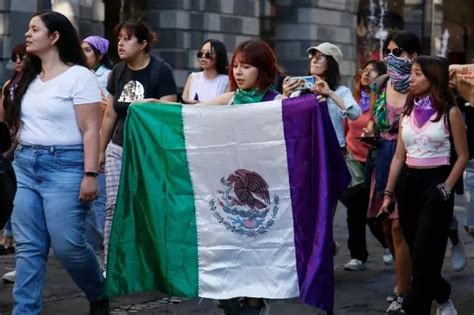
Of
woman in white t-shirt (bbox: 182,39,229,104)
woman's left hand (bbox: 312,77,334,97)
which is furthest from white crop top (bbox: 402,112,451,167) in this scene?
woman in white t-shirt (bbox: 182,39,229,104)

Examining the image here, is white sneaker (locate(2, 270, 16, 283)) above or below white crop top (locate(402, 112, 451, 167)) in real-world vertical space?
below

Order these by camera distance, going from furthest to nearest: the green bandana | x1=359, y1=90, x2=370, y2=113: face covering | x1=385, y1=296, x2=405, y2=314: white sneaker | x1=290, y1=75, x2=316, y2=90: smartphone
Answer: x1=359, y1=90, x2=370, y2=113: face covering < x1=385, y1=296, x2=405, y2=314: white sneaker < x1=290, y1=75, x2=316, y2=90: smartphone < the green bandana

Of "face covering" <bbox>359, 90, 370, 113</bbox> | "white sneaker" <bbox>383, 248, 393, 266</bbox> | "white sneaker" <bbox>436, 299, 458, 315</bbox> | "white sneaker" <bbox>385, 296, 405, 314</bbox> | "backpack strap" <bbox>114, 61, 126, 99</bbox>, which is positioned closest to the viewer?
"white sneaker" <bbox>436, 299, 458, 315</bbox>

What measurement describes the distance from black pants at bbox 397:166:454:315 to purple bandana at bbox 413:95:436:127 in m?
0.33

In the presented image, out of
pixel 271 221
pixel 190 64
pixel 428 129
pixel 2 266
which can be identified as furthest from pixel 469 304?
pixel 190 64

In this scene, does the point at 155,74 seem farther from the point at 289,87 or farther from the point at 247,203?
the point at 247,203

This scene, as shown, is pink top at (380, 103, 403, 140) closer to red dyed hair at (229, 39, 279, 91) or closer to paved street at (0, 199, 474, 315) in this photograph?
paved street at (0, 199, 474, 315)

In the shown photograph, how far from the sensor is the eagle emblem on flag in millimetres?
6109

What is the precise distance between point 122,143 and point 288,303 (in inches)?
65.0

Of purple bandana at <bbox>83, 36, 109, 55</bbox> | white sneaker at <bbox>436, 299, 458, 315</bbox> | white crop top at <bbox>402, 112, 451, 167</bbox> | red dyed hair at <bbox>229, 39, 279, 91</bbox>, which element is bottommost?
white sneaker at <bbox>436, 299, 458, 315</bbox>

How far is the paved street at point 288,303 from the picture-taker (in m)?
7.54

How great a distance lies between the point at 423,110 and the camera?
700 centimetres

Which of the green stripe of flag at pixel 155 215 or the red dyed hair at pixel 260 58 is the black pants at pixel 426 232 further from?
the green stripe of flag at pixel 155 215

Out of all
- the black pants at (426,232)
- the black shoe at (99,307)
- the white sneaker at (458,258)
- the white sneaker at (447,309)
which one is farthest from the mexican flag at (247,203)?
the white sneaker at (458,258)
